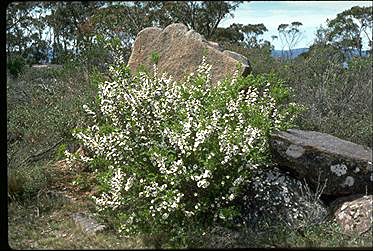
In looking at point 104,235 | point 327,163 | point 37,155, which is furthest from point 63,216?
point 327,163

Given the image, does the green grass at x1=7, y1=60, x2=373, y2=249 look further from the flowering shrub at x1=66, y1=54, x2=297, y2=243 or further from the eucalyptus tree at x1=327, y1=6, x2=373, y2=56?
the eucalyptus tree at x1=327, y1=6, x2=373, y2=56

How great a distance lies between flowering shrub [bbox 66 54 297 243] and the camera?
464 centimetres

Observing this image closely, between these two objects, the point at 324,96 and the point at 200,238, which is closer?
the point at 200,238

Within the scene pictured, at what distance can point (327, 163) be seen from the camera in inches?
202

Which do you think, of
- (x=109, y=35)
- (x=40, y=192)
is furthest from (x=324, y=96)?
(x=109, y=35)

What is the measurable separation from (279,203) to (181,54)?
129 inches

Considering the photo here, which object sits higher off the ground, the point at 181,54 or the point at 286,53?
the point at 181,54

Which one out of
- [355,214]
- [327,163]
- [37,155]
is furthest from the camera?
[37,155]

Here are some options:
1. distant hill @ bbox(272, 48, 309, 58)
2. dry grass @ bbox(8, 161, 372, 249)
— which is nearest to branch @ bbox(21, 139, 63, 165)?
dry grass @ bbox(8, 161, 372, 249)

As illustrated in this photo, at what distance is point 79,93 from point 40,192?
3.74 metres

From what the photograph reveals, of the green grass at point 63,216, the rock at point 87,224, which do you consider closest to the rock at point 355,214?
the green grass at point 63,216

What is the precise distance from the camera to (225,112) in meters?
5.18

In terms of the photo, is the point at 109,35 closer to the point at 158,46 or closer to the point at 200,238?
the point at 158,46

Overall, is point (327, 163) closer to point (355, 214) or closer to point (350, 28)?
point (355, 214)
